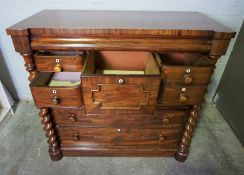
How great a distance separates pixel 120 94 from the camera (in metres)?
0.96

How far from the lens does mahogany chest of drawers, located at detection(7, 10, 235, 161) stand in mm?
876

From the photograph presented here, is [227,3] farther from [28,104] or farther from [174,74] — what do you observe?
[28,104]

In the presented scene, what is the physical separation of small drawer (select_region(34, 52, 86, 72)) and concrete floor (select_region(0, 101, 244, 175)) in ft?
2.32

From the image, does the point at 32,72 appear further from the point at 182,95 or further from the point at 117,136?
the point at 182,95

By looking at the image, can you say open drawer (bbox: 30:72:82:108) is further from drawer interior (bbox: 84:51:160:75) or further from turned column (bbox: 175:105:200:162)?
turned column (bbox: 175:105:200:162)

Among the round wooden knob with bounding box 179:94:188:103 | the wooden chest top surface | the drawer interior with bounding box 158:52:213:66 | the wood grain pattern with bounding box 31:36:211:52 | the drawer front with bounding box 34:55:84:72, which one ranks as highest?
the wooden chest top surface

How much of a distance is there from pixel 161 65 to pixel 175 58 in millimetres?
299

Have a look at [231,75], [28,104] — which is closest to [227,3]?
[231,75]

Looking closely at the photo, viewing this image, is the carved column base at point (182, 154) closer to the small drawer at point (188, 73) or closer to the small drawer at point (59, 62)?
the small drawer at point (188, 73)

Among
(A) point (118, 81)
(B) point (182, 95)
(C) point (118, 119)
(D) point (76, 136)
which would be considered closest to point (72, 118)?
(D) point (76, 136)

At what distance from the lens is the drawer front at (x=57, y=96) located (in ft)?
3.12

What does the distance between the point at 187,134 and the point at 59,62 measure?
2.88 ft

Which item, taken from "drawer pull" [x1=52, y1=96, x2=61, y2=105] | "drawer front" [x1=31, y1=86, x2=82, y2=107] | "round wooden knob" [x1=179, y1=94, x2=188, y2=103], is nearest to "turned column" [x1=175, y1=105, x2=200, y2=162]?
"round wooden knob" [x1=179, y1=94, x2=188, y2=103]


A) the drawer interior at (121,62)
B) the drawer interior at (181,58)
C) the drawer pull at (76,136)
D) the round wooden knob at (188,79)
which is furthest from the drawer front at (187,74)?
the drawer pull at (76,136)
